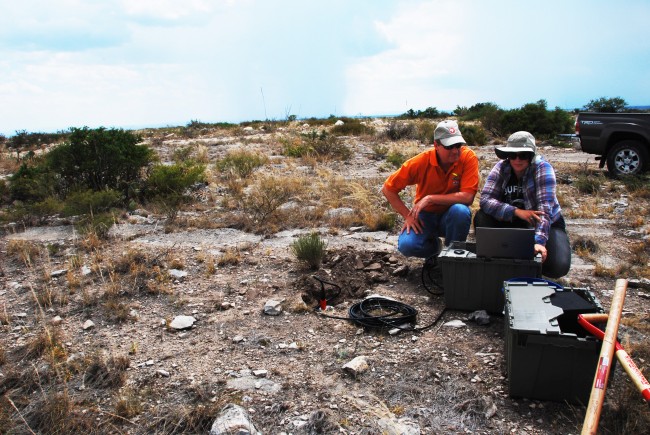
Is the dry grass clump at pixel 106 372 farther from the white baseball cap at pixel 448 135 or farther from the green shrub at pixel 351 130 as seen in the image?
the green shrub at pixel 351 130

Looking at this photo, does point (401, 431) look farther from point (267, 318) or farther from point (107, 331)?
point (107, 331)

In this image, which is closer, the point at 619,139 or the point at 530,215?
the point at 530,215

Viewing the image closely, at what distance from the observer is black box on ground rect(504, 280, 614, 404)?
2.42 m

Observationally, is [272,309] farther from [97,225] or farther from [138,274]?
[97,225]

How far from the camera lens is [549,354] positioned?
8.13ft

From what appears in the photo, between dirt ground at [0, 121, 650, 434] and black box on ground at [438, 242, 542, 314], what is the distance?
0.12 meters

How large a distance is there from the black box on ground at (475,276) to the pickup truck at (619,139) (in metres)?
6.25

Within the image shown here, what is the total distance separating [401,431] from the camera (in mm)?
2391

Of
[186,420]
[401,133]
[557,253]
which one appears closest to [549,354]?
[557,253]

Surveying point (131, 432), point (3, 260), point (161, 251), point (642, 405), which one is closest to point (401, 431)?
point (642, 405)

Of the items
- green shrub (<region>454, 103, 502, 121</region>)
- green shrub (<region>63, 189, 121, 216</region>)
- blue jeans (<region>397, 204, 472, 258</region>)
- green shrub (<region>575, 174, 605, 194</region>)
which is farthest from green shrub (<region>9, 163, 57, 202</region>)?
green shrub (<region>454, 103, 502, 121</region>)

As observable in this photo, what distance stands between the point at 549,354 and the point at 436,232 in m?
1.91

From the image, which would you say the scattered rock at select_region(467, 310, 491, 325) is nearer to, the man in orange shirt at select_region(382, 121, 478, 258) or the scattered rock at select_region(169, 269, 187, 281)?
the man in orange shirt at select_region(382, 121, 478, 258)

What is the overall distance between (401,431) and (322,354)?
0.86 meters
